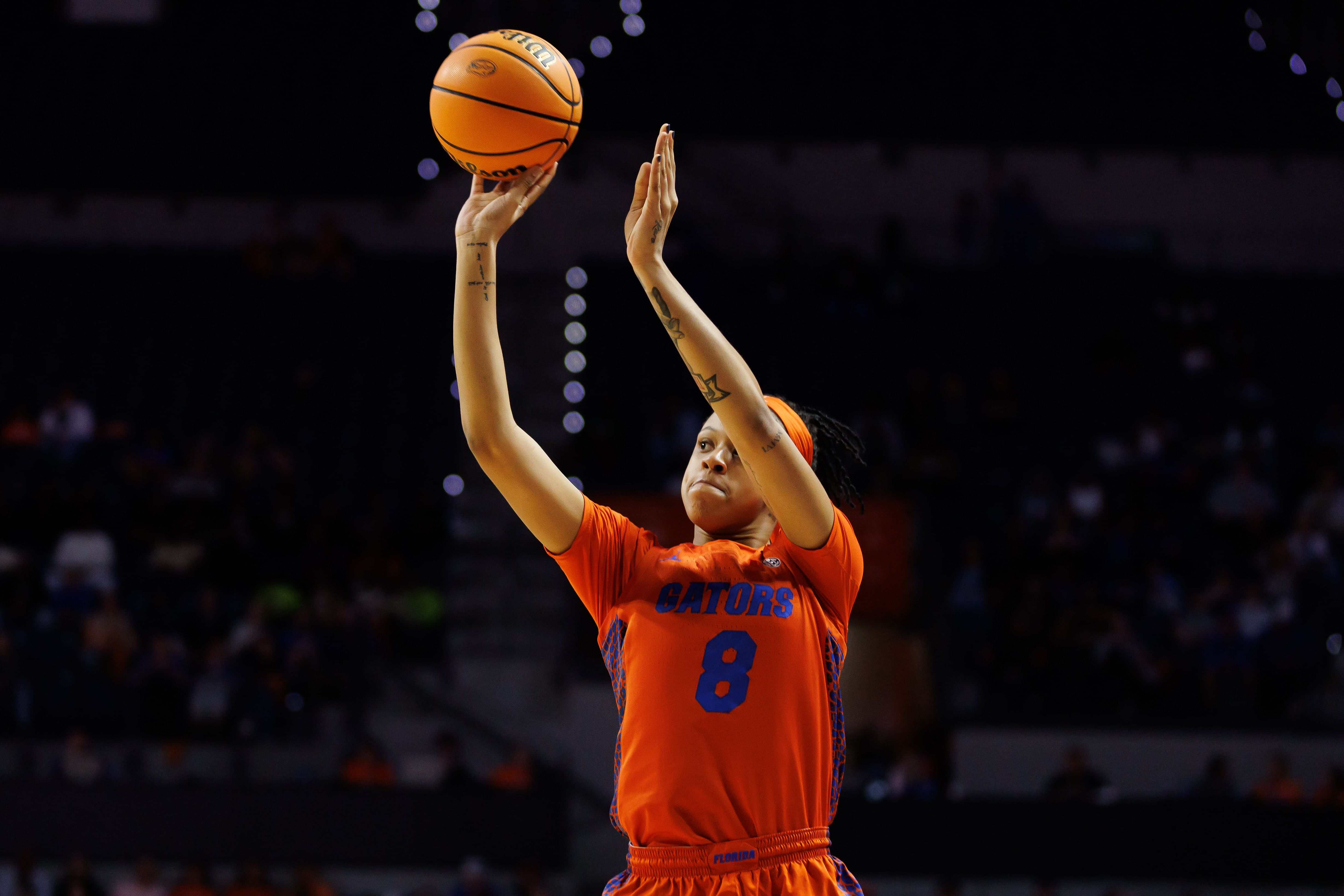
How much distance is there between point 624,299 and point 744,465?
16.1m

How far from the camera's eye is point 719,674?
3.52 metres

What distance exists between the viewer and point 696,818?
3.46 metres

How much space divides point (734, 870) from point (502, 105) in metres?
2.01

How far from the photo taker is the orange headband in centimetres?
373

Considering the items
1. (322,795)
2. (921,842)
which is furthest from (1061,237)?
(322,795)

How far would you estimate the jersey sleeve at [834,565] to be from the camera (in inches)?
144

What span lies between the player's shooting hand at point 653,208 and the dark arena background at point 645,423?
8.76m

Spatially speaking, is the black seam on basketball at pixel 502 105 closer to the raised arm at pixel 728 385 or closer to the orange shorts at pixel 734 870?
the raised arm at pixel 728 385

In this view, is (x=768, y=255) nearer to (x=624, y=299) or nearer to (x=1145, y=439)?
(x=624, y=299)

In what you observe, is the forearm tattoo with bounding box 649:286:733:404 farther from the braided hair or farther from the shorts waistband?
the shorts waistband

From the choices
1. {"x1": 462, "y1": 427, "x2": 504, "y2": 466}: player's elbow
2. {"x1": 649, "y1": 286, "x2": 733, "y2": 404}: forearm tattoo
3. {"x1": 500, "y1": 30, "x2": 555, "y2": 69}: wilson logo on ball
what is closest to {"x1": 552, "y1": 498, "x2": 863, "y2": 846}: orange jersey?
{"x1": 462, "y1": 427, "x2": 504, "y2": 466}: player's elbow

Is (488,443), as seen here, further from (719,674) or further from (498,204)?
(719,674)

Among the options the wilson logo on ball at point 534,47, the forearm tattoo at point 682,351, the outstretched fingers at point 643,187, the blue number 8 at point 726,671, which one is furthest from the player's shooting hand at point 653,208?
the blue number 8 at point 726,671

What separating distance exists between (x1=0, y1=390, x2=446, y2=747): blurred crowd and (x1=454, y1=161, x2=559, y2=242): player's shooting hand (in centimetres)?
1017
